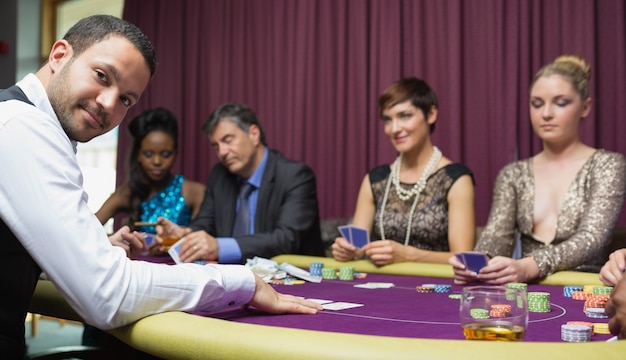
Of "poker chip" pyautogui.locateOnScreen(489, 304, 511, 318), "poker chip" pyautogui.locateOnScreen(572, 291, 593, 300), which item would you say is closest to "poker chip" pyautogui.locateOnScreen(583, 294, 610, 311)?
"poker chip" pyautogui.locateOnScreen(572, 291, 593, 300)

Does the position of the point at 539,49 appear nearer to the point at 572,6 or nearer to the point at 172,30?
the point at 572,6

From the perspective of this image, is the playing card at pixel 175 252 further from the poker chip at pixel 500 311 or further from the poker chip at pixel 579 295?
the poker chip at pixel 500 311

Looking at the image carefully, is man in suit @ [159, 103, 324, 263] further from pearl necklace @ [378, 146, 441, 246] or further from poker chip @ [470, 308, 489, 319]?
poker chip @ [470, 308, 489, 319]

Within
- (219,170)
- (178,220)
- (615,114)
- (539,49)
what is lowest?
(178,220)

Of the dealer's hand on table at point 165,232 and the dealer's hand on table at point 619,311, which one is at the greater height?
the dealer's hand on table at point 619,311

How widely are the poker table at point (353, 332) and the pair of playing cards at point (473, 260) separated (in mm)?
79

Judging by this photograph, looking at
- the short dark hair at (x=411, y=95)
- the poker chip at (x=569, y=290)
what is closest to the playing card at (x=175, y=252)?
the short dark hair at (x=411, y=95)

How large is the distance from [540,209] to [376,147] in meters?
1.69

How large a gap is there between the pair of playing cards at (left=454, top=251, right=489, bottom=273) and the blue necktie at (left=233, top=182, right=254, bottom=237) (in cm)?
155

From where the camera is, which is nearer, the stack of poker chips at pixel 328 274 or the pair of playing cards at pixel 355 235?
the stack of poker chips at pixel 328 274

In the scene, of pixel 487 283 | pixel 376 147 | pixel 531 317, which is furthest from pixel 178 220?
pixel 531 317

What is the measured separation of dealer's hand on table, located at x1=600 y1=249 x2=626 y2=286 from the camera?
1797 millimetres

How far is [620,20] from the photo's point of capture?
3283mm

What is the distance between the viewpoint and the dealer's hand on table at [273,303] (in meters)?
1.44
